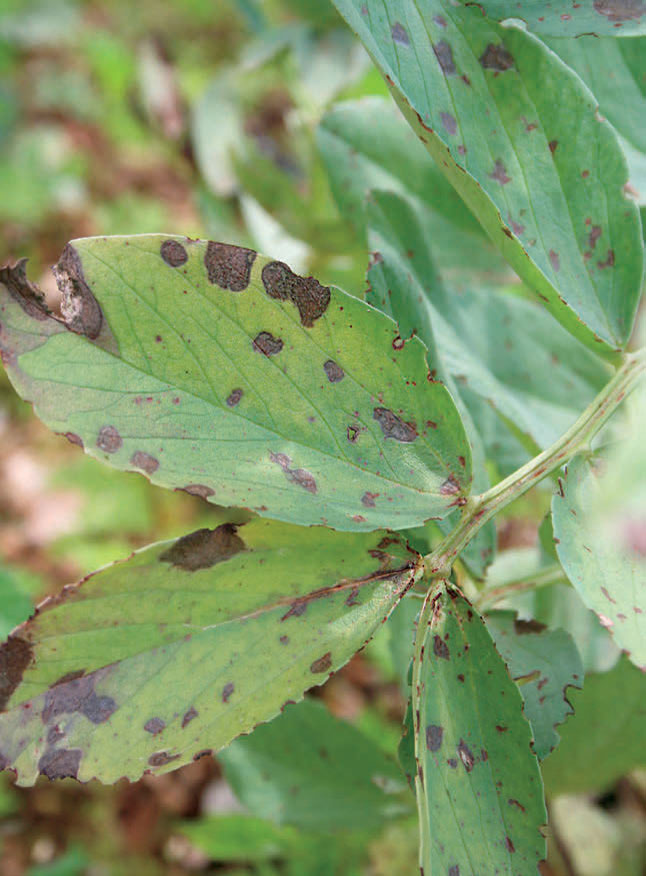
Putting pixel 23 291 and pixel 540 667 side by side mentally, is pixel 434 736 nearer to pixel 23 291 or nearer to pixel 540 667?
pixel 540 667

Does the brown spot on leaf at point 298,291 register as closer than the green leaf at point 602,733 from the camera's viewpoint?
Yes

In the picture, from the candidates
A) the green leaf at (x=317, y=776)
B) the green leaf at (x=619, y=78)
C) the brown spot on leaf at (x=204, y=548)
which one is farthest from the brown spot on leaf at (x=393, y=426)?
the green leaf at (x=317, y=776)

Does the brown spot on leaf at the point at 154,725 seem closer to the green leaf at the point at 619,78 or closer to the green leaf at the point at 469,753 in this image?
the green leaf at the point at 469,753

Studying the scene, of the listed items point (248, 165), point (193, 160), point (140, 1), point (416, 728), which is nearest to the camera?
point (416, 728)

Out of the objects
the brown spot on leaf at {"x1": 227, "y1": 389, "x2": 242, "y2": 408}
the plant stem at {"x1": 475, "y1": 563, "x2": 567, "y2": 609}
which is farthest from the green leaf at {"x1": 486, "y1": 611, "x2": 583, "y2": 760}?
the brown spot on leaf at {"x1": 227, "y1": 389, "x2": 242, "y2": 408}

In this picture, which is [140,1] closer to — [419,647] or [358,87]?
[358,87]

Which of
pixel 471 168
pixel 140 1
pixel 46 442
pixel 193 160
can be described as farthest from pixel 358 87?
pixel 140 1
